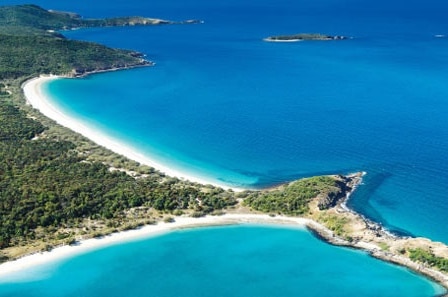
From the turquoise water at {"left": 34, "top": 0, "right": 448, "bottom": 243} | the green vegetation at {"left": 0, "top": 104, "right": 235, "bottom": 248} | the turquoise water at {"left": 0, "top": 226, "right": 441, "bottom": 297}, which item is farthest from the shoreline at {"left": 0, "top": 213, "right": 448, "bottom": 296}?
the turquoise water at {"left": 34, "top": 0, "right": 448, "bottom": 243}

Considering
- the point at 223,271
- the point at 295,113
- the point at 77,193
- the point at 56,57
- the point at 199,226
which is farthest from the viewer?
the point at 56,57

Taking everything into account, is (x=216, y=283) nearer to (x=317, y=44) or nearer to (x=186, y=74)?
(x=186, y=74)

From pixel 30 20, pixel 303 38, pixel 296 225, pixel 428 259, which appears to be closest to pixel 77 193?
pixel 296 225

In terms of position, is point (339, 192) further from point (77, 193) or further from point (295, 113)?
point (295, 113)

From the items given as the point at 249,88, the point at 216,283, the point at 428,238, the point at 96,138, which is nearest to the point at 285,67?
the point at 249,88

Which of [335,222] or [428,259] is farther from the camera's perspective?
[335,222]
